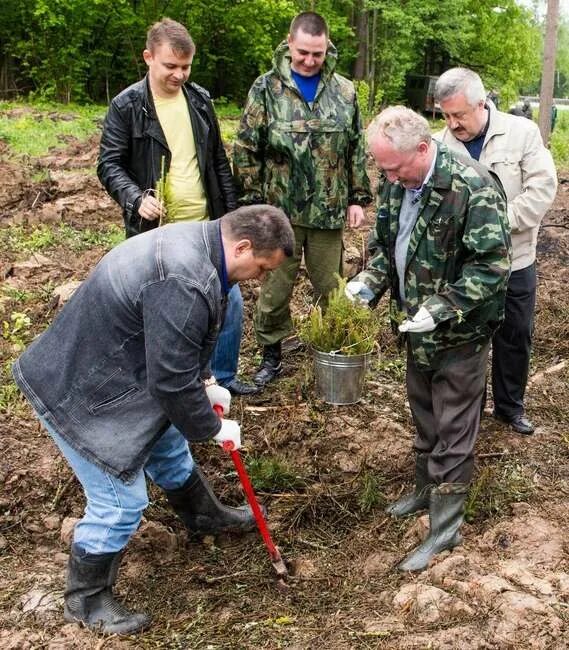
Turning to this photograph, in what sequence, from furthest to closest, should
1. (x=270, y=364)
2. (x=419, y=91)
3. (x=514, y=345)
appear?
1. (x=419, y=91)
2. (x=270, y=364)
3. (x=514, y=345)

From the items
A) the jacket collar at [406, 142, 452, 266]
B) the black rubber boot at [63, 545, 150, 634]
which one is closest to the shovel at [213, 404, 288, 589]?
the black rubber boot at [63, 545, 150, 634]

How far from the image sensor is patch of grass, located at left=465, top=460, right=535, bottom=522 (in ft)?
11.7

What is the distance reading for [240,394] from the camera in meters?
4.75

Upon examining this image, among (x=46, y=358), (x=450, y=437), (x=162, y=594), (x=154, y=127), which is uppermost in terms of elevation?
(x=154, y=127)

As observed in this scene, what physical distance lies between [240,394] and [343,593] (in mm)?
1752

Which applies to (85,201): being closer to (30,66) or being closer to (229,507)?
(229,507)

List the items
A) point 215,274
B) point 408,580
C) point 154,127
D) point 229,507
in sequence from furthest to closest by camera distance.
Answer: point 154,127, point 229,507, point 408,580, point 215,274

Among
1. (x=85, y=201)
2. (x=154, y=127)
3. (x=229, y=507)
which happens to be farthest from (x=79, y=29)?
(x=229, y=507)

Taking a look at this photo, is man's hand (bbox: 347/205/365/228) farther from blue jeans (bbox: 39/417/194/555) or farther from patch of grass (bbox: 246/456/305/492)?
blue jeans (bbox: 39/417/194/555)

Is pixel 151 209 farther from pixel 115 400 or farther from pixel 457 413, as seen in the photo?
pixel 457 413

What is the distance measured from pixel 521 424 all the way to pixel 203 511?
1.93 metres

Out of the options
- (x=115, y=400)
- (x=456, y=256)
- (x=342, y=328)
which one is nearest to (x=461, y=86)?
(x=456, y=256)

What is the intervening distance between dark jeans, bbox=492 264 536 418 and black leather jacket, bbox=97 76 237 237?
1794 mm

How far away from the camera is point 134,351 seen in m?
2.73
